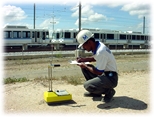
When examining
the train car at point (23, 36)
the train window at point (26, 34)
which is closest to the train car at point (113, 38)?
the train car at point (23, 36)

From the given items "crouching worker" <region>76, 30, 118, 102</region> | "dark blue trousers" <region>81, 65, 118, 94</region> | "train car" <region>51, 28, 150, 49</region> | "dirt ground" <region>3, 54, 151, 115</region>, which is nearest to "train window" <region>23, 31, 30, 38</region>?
"train car" <region>51, 28, 150, 49</region>

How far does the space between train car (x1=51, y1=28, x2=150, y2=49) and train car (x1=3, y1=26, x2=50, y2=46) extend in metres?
2.86

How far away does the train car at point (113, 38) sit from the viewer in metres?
35.9

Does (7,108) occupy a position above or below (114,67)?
below

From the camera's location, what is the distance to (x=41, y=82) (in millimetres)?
7566

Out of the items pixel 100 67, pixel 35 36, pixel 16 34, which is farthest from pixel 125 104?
pixel 35 36

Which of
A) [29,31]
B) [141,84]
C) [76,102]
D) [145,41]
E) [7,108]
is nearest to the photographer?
[7,108]

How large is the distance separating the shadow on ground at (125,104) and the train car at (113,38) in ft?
92.5

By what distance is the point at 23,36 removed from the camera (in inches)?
1247

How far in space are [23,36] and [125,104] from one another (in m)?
28.2

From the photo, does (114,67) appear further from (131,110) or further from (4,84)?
(4,84)


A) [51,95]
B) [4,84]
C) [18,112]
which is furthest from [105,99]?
[4,84]

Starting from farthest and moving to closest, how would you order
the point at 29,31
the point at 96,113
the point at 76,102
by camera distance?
the point at 29,31 → the point at 76,102 → the point at 96,113

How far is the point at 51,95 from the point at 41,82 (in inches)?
94.4
